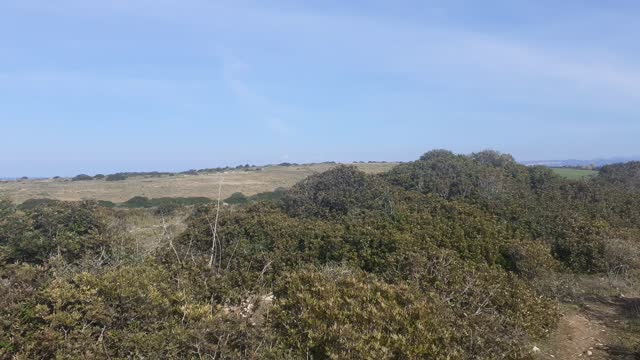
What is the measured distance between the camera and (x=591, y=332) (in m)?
11.0

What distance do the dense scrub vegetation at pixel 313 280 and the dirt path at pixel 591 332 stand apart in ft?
1.51

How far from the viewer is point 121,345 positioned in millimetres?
6113

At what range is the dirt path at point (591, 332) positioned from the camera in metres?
9.66

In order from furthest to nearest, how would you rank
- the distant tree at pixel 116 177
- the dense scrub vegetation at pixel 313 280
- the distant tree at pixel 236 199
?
the distant tree at pixel 116 177 → the distant tree at pixel 236 199 → the dense scrub vegetation at pixel 313 280

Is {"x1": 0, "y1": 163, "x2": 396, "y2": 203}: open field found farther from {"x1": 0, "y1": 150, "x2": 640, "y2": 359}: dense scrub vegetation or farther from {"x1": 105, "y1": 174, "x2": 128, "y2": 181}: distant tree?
{"x1": 0, "y1": 150, "x2": 640, "y2": 359}: dense scrub vegetation

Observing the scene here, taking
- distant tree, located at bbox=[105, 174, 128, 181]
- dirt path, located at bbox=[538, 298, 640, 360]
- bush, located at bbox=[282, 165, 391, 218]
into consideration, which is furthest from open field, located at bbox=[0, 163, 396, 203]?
dirt path, located at bbox=[538, 298, 640, 360]

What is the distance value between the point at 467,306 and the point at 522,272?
5918mm

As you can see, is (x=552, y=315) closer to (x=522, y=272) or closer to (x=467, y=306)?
(x=467, y=306)

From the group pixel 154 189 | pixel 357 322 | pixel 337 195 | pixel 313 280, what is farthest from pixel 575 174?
Result: pixel 357 322

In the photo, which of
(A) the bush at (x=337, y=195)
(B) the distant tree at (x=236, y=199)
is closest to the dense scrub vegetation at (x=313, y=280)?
(A) the bush at (x=337, y=195)

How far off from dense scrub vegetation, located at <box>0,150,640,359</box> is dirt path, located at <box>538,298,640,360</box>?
46cm

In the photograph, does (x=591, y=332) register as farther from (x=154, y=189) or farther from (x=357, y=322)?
(x=154, y=189)

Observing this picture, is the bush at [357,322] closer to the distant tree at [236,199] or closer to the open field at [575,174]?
the distant tree at [236,199]

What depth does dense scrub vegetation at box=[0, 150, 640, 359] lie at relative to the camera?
6.10 meters
